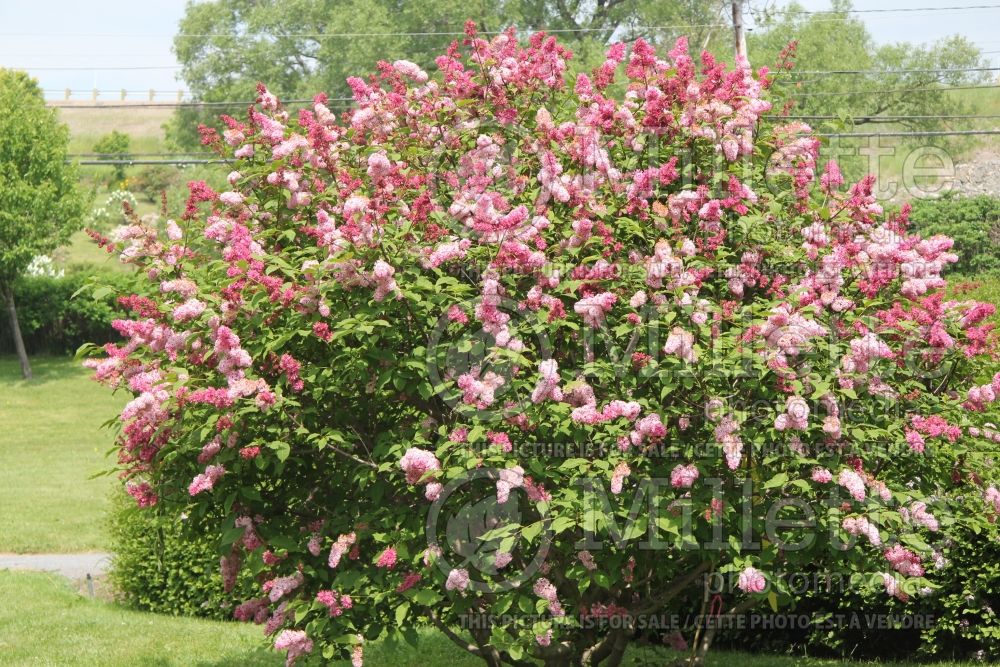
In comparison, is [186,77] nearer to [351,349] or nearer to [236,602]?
[236,602]

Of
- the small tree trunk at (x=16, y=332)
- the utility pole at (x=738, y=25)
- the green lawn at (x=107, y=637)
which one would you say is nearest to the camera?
the green lawn at (x=107, y=637)

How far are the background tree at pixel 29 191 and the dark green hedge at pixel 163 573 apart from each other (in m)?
22.5

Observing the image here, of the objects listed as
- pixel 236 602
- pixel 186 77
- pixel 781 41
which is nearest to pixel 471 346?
pixel 236 602

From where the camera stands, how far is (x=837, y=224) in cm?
608

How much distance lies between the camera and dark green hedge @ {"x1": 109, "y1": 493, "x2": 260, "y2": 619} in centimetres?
983

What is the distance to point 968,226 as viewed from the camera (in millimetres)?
32156

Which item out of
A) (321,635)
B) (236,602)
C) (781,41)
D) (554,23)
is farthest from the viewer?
(554,23)

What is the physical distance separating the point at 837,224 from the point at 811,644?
356 cm

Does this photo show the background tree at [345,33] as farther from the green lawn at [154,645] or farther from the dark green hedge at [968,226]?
the green lawn at [154,645]

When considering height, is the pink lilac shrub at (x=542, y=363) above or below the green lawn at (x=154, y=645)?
above

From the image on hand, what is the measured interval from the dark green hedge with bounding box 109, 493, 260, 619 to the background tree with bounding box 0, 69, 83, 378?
22.5m

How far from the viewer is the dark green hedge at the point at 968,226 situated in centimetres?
3159

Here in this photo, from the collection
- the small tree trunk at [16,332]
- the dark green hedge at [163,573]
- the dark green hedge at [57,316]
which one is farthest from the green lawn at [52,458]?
the dark green hedge at [163,573]

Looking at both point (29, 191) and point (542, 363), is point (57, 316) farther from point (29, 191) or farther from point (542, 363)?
point (542, 363)
